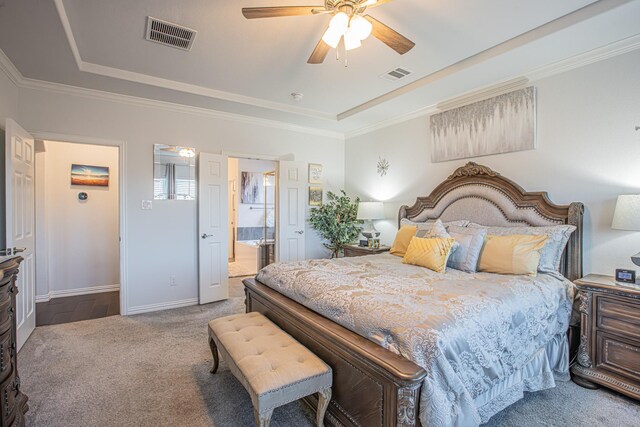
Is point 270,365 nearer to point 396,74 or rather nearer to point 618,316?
point 618,316

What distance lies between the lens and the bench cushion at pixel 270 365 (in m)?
1.61

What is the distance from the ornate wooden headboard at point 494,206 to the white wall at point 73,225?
191 inches

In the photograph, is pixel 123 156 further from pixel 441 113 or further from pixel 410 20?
pixel 441 113

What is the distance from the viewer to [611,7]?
2.21 m

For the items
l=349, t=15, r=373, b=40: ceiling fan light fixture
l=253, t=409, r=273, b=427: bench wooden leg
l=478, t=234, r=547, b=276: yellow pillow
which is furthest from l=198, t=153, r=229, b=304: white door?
l=478, t=234, r=547, b=276: yellow pillow

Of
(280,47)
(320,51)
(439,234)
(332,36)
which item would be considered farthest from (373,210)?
(332,36)

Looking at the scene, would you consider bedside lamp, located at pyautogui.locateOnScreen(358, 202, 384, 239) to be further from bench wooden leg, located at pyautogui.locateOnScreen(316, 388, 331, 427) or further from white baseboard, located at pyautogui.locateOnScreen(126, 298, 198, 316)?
bench wooden leg, located at pyautogui.locateOnScreen(316, 388, 331, 427)

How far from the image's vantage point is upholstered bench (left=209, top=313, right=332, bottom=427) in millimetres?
1603

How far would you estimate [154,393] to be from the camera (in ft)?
7.45

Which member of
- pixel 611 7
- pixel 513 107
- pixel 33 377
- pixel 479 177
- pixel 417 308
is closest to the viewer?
pixel 417 308

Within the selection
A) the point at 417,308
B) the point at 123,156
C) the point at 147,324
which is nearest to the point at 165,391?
the point at 147,324

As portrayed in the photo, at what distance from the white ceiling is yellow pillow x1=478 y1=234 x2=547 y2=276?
1.67 meters

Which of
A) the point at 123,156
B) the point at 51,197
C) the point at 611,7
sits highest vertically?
the point at 611,7

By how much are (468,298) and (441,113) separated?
289 centimetres
